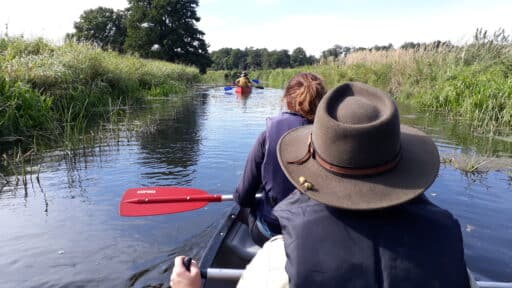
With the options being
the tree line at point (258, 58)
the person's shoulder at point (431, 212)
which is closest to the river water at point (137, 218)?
the person's shoulder at point (431, 212)

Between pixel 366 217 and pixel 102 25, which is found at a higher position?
pixel 102 25

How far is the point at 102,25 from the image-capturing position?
5947 cm

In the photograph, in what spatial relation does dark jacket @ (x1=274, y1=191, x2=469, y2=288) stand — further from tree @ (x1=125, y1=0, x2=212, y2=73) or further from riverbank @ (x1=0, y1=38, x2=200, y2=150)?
tree @ (x1=125, y1=0, x2=212, y2=73)

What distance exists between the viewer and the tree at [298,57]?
9025 cm

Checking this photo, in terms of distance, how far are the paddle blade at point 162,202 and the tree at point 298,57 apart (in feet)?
285

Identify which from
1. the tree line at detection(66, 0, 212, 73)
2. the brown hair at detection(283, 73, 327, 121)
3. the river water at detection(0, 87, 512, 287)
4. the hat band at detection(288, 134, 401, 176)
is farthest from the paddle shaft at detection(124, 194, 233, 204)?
the tree line at detection(66, 0, 212, 73)

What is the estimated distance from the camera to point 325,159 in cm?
122

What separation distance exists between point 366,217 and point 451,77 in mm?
13164

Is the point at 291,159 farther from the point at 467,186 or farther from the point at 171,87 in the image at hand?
the point at 171,87

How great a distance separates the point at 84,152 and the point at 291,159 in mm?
6245

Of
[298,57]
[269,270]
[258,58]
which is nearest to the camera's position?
[269,270]

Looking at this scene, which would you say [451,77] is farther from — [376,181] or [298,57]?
[298,57]

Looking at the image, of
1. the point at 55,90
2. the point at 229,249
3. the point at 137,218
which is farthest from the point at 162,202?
the point at 55,90

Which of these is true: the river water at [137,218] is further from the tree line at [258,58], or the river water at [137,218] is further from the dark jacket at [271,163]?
the tree line at [258,58]
